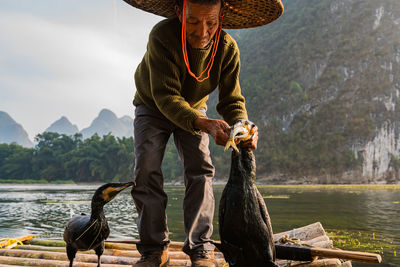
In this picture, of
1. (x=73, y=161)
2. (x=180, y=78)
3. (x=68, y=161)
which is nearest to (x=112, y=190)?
(x=180, y=78)

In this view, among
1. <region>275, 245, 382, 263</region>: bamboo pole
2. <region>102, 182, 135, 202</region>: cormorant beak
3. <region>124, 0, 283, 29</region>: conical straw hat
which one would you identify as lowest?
<region>275, 245, 382, 263</region>: bamboo pole

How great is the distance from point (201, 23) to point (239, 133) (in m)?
0.85

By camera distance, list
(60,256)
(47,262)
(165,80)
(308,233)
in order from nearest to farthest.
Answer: (165,80) < (47,262) < (60,256) < (308,233)

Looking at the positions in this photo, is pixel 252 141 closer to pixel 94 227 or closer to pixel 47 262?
pixel 94 227

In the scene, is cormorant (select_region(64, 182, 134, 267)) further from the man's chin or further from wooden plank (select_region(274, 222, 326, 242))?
wooden plank (select_region(274, 222, 326, 242))

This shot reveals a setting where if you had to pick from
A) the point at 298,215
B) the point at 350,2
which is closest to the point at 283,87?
the point at 350,2

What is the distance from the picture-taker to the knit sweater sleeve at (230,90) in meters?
2.67

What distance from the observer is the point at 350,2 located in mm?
71125

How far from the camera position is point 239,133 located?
1825 millimetres

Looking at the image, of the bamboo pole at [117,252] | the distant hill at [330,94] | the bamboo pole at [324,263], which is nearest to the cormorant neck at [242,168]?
the bamboo pole at [324,263]

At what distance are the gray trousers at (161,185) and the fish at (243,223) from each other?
2.60 ft

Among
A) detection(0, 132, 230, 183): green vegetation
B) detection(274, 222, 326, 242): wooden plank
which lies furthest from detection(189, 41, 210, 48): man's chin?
detection(0, 132, 230, 183): green vegetation

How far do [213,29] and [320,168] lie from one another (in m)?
52.8

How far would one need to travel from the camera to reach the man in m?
2.43
